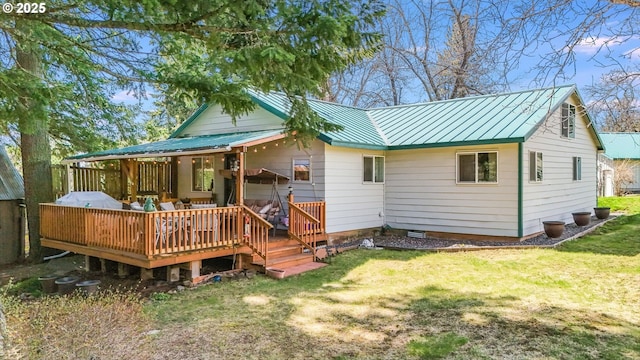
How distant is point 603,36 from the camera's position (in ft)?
18.1

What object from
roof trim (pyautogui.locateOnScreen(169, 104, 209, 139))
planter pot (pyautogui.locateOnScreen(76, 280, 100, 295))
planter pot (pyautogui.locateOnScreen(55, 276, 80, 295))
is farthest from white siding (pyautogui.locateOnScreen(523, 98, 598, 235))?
planter pot (pyautogui.locateOnScreen(55, 276, 80, 295))

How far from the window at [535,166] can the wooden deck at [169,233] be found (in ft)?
20.3

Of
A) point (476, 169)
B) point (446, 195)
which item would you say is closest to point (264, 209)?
point (446, 195)

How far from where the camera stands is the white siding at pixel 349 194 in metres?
11.5

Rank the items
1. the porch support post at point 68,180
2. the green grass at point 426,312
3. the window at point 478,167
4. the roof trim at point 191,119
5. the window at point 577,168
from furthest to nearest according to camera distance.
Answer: the window at point 577,168 → the roof trim at point 191,119 → the porch support post at point 68,180 → the window at point 478,167 → the green grass at point 426,312

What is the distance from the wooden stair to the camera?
29.6 ft

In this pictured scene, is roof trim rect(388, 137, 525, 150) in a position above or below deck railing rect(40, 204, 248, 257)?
above

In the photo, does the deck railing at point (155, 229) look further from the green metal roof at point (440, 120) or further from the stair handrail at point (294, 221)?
the green metal roof at point (440, 120)

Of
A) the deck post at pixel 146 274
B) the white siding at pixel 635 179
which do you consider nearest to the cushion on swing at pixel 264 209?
the deck post at pixel 146 274

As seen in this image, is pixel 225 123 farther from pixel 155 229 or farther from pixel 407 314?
Answer: pixel 407 314

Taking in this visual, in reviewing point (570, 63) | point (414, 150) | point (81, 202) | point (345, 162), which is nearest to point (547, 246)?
point (414, 150)

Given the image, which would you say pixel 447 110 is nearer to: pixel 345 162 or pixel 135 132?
pixel 345 162
